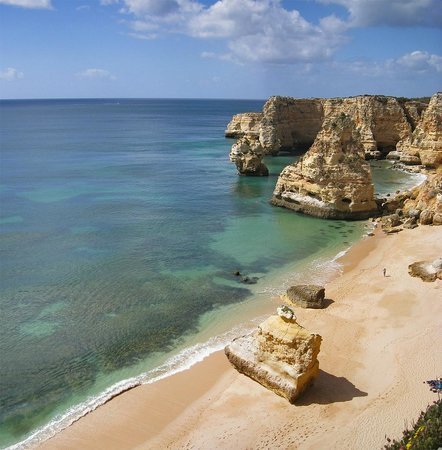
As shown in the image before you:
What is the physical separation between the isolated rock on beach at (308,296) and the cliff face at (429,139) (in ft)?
134

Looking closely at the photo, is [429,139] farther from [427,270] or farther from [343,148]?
[427,270]

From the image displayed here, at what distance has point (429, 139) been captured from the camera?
185 ft

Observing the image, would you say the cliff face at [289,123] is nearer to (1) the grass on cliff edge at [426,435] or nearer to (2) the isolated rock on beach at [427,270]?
(2) the isolated rock on beach at [427,270]

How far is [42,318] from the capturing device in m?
21.6

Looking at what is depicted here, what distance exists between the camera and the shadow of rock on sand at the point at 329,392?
15391mm

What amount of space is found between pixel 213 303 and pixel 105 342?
577 centimetres

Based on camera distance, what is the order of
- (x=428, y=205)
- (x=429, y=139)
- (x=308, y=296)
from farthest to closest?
(x=429, y=139) < (x=428, y=205) < (x=308, y=296)

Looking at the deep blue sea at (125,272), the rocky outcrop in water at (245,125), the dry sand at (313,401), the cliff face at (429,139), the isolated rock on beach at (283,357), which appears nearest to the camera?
the dry sand at (313,401)

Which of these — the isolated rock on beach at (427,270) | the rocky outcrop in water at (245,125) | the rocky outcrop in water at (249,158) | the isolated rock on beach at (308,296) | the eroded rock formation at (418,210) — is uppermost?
the rocky outcrop in water at (245,125)

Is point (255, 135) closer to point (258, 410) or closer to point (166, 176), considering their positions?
point (166, 176)

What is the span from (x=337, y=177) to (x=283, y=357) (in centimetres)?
2447

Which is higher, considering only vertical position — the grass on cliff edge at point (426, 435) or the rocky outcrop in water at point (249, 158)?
the rocky outcrop in water at point (249, 158)

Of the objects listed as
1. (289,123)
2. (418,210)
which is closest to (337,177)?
(418,210)

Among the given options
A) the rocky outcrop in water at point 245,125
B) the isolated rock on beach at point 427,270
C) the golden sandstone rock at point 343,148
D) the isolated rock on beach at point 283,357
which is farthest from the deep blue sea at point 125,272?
the rocky outcrop in water at point 245,125
